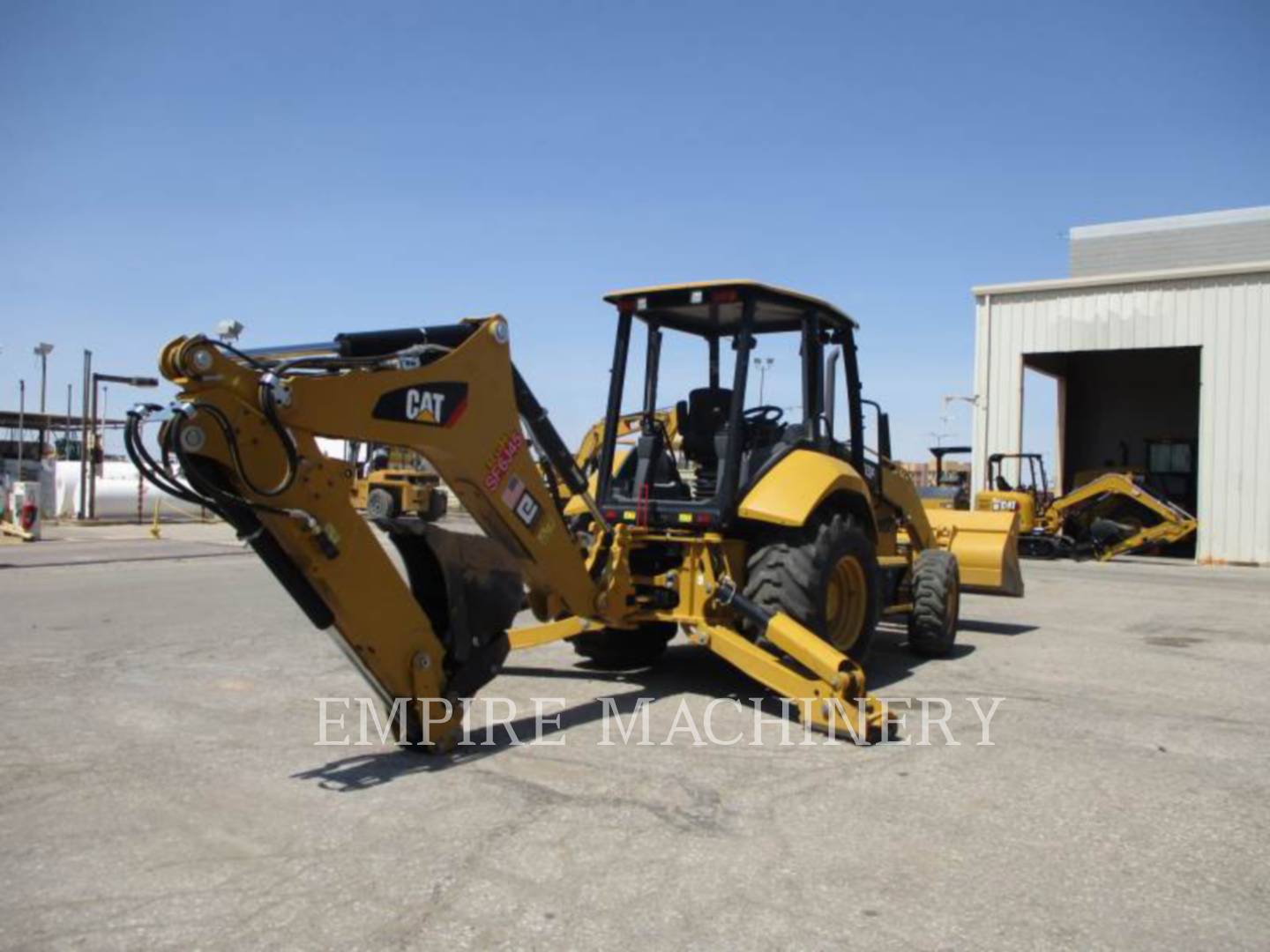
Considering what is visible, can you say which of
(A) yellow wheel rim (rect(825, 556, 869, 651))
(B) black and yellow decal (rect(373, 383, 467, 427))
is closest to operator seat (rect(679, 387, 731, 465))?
(A) yellow wheel rim (rect(825, 556, 869, 651))

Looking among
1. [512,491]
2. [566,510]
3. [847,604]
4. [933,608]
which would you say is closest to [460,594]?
[512,491]

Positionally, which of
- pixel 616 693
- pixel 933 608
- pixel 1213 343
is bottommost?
pixel 616 693

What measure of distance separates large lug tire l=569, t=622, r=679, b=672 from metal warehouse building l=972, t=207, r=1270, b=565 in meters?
19.0

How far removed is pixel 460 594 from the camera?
568cm

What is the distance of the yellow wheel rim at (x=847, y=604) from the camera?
7469mm

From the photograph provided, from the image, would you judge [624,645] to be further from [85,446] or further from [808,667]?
[85,446]

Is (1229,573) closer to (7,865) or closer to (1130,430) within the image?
(1130,430)

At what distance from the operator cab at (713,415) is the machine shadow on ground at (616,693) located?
1169mm

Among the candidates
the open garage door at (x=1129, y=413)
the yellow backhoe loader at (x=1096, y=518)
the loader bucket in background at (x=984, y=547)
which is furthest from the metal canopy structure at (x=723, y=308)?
the open garage door at (x=1129, y=413)

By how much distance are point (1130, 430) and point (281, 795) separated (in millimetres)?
30447

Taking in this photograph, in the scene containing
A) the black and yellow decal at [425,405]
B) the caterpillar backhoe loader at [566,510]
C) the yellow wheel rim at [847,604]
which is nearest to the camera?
the caterpillar backhoe loader at [566,510]

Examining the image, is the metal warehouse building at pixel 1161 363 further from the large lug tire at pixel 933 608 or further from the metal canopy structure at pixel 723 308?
the metal canopy structure at pixel 723 308

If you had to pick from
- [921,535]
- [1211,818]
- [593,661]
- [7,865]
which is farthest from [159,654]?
[1211,818]

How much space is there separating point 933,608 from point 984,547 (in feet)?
7.50
